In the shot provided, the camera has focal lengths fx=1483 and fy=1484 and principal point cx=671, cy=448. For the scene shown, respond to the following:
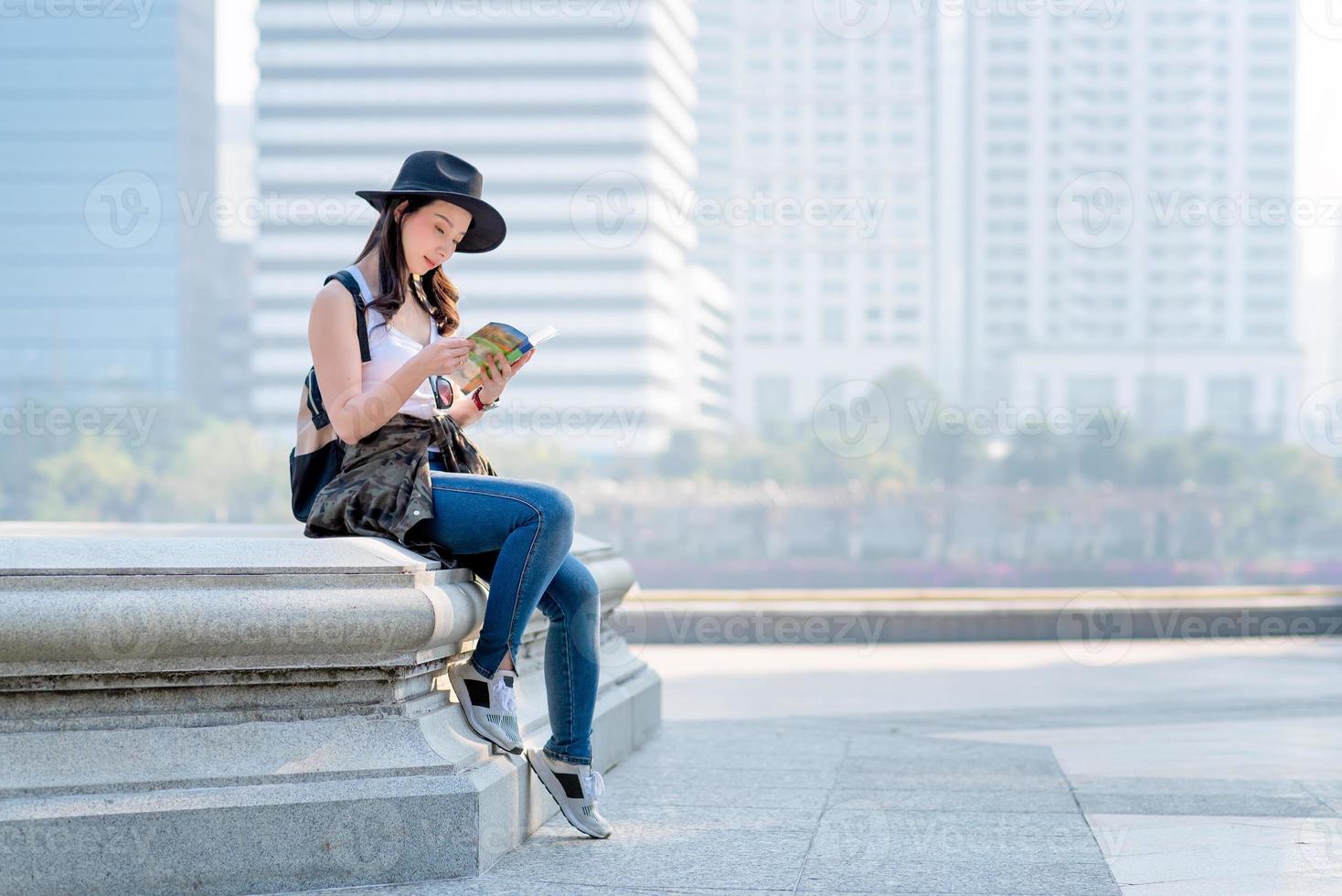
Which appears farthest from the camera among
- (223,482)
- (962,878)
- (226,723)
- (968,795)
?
(223,482)

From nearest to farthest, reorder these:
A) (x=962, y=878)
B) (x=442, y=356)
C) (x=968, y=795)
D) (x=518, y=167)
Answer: (x=962, y=878)
(x=442, y=356)
(x=968, y=795)
(x=518, y=167)

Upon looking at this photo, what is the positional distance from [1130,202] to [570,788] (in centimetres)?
13163

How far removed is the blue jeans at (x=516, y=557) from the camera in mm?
3373

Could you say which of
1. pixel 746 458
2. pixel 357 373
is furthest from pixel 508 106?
pixel 357 373

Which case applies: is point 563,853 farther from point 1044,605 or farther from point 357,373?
point 1044,605

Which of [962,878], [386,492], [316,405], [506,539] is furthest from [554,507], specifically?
[962,878]

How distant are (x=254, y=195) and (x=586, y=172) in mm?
26920

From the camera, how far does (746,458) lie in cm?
10650

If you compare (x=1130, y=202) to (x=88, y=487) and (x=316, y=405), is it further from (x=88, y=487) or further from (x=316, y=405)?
(x=316, y=405)

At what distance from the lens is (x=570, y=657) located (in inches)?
140

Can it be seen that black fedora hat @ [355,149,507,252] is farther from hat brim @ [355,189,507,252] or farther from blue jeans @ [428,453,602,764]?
blue jeans @ [428,453,602,764]

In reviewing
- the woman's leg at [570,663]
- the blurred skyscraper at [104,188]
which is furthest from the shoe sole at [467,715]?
the blurred skyscraper at [104,188]

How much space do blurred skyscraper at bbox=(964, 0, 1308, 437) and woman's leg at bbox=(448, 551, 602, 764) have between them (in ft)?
379

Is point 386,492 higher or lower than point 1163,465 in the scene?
higher
